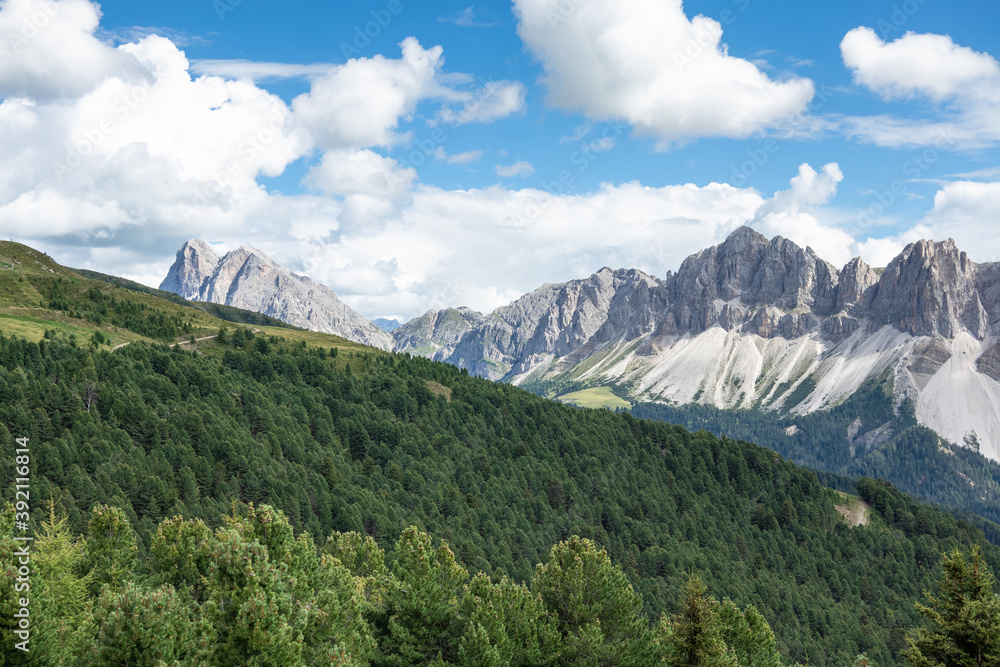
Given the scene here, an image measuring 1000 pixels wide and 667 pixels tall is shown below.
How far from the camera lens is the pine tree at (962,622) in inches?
1459

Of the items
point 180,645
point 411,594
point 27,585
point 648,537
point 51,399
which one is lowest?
point 648,537

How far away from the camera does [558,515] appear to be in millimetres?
179000

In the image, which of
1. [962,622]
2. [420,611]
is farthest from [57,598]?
[962,622]

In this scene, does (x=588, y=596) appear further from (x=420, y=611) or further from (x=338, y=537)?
(x=338, y=537)

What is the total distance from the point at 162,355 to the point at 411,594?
133298 millimetres

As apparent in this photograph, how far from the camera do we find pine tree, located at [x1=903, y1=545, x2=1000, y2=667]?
3706cm

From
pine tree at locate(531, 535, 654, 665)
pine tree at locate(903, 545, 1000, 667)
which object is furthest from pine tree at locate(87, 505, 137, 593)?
pine tree at locate(903, 545, 1000, 667)

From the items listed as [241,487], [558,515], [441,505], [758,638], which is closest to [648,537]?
[558,515]

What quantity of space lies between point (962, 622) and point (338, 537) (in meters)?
59.0

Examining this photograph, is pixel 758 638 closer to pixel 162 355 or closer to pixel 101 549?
pixel 101 549

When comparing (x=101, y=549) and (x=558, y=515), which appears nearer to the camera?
(x=101, y=549)

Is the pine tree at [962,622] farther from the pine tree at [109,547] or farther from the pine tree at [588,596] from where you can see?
the pine tree at [109,547]

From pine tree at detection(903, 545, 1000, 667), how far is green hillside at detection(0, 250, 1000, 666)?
17.3 meters

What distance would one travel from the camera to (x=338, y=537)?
7375 centimetres
